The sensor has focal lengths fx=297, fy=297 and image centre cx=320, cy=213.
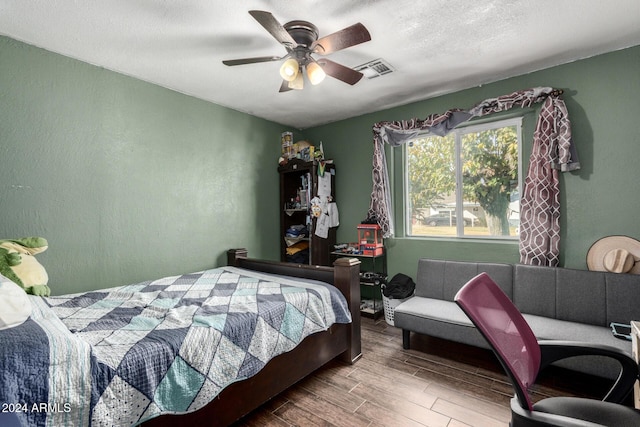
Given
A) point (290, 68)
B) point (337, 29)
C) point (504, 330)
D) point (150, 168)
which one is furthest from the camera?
point (150, 168)

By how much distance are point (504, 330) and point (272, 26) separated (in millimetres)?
1858

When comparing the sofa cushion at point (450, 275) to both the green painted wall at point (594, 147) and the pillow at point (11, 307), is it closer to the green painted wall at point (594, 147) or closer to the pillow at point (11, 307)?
the green painted wall at point (594, 147)

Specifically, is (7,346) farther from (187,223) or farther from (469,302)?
(187,223)

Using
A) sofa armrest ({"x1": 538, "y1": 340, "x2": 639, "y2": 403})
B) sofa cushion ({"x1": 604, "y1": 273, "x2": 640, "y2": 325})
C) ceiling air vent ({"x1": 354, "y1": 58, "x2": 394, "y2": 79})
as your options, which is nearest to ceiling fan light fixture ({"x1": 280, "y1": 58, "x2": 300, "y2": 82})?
ceiling air vent ({"x1": 354, "y1": 58, "x2": 394, "y2": 79})

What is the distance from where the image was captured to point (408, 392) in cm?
199

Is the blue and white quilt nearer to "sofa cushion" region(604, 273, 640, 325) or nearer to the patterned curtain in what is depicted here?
the patterned curtain

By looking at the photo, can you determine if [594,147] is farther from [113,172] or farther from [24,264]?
[24,264]

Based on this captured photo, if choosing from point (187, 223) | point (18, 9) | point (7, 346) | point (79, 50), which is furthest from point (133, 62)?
point (7, 346)

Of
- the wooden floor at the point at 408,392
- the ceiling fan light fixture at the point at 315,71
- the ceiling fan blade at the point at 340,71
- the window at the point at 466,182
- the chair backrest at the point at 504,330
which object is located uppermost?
the ceiling fan blade at the point at 340,71

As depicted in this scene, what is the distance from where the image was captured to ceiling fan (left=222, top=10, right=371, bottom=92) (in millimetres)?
1727

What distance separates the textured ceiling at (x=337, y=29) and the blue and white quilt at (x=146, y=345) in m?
1.83

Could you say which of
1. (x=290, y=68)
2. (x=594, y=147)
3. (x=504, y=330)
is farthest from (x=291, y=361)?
(x=594, y=147)

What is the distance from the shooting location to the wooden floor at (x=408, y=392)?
1.73 m

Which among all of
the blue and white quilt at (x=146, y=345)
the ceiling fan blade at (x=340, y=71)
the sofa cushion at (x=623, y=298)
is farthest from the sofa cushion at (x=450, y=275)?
the ceiling fan blade at (x=340, y=71)
